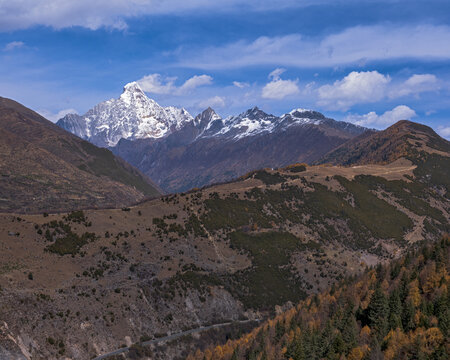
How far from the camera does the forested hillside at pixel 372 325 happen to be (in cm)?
8188

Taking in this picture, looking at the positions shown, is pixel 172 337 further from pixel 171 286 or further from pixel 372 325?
pixel 372 325

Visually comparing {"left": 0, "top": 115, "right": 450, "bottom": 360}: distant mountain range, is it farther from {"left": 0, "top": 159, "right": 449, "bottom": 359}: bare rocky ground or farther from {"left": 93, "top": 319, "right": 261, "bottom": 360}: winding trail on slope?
{"left": 93, "top": 319, "right": 261, "bottom": 360}: winding trail on slope

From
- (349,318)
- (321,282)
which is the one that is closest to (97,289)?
(349,318)

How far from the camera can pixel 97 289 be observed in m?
132

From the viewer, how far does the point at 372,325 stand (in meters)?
96.6

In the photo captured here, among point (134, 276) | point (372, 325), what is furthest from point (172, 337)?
point (372, 325)

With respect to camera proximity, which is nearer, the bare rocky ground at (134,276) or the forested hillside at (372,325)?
the forested hillside at (372,325)

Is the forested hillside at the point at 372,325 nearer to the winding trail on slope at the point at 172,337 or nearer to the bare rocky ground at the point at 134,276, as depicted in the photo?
the winding trail on slope at the point at 172,337

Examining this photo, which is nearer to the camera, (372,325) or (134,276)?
(372,325)

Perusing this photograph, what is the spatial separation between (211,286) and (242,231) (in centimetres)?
4655

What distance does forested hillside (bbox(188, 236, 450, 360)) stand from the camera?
269 feet

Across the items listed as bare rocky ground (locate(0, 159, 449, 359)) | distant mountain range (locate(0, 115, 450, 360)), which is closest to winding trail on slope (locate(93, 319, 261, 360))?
distant mountain range (locate(0, 115, 450, 360))

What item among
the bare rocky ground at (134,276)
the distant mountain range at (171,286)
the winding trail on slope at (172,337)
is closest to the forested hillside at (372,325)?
the distant mountain range at (171,286)

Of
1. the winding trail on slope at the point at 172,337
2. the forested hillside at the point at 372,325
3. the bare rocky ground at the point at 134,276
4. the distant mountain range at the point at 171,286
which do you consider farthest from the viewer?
the winding trail on slope at the point at 172,337
